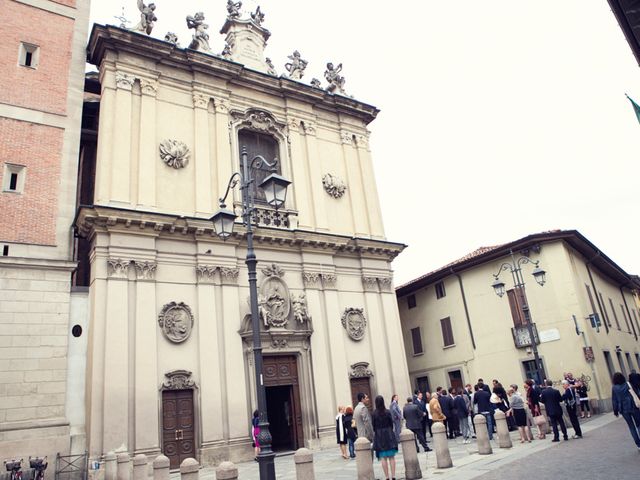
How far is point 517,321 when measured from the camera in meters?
25.7

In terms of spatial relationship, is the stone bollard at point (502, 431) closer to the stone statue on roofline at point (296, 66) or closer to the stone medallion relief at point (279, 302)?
the stone medallion relief at point (279, 302)

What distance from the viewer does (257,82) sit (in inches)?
884

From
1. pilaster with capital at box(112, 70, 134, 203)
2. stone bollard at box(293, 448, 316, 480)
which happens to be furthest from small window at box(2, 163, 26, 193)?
stone bollard at box(293, 448, 316, 480)

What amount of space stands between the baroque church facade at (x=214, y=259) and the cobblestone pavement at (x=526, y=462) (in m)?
2.88

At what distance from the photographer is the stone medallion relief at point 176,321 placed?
55.4 ft

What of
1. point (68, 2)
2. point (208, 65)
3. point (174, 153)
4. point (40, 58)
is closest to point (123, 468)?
point (174, 153)

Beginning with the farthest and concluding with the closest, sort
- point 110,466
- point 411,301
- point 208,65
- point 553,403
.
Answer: point 411,301 < point 208,65 < point 110,466 < point 553,403

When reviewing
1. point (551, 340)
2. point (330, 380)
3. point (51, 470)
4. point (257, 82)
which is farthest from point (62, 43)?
point (551, 340)

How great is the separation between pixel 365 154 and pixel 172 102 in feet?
32.0

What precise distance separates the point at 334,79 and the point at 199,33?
7.25 meters

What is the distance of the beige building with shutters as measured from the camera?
24.2 m

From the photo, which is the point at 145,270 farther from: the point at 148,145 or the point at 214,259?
the point at 148,145

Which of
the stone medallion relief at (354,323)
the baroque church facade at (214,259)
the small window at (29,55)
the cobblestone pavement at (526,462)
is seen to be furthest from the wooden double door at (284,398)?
the small window at (29,55)

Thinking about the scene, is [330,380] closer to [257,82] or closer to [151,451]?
[151,451]
